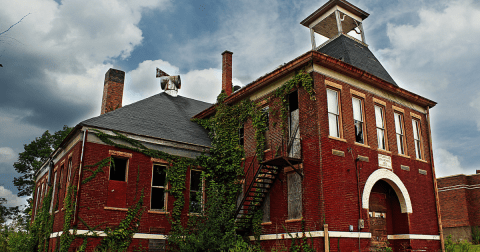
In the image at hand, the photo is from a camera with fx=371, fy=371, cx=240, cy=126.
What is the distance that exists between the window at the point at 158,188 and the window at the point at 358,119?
30.3 ft

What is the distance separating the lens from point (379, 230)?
16.5m

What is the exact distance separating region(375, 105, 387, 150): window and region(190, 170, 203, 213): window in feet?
29.5

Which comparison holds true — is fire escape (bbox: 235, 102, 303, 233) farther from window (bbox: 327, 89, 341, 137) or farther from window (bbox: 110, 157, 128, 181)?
window (bbox: 110, 157, 128, 181)

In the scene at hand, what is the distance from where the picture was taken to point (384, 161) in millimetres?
17094

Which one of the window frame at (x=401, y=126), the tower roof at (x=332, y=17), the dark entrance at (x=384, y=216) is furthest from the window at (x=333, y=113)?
the tower roof at (x=332, y=17)

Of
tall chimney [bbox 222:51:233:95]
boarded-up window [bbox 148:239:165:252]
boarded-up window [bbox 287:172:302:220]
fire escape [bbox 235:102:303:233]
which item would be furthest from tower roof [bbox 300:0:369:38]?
boarded-up window [bbox 148:239:165:252]

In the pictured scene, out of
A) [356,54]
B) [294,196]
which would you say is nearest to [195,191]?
[294,196]

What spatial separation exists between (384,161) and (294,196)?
4.90 meters

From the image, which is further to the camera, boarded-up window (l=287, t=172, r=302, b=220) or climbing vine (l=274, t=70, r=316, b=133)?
climbing vine (l=274, t=70, r=316, b=133)

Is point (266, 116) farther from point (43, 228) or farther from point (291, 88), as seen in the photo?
point (43, 228)

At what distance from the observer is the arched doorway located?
16312mm

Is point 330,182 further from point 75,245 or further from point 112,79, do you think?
point 112,79

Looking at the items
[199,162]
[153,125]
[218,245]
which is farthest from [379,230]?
[153,125]

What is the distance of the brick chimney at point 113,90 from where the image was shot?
79.5 feet
